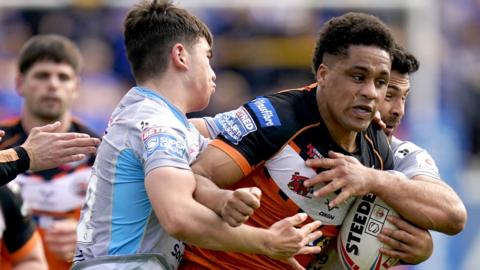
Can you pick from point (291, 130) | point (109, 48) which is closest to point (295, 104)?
point (291, 130)

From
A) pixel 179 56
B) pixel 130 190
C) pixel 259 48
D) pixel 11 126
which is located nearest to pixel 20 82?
pixel 11 126

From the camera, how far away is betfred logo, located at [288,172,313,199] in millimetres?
5609

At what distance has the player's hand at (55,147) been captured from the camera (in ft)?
18.7

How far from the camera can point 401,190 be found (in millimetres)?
5625

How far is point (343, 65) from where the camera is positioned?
18.5 feet

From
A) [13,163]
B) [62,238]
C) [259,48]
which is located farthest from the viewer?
[259,48]

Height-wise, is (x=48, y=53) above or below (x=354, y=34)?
below

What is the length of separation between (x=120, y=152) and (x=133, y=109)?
23cm

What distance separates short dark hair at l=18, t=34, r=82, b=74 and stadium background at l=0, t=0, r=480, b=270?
11.3ft

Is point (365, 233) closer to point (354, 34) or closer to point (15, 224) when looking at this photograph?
point (354, 34)

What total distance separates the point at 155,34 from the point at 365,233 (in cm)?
153

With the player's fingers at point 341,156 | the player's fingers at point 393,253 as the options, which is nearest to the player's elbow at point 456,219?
the player's fingers at point 393,253

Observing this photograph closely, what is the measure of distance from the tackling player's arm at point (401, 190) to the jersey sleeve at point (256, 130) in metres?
0.23

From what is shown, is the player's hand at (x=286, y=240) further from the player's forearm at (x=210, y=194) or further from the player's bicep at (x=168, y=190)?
the player's bicep at (x=168, y=190)
